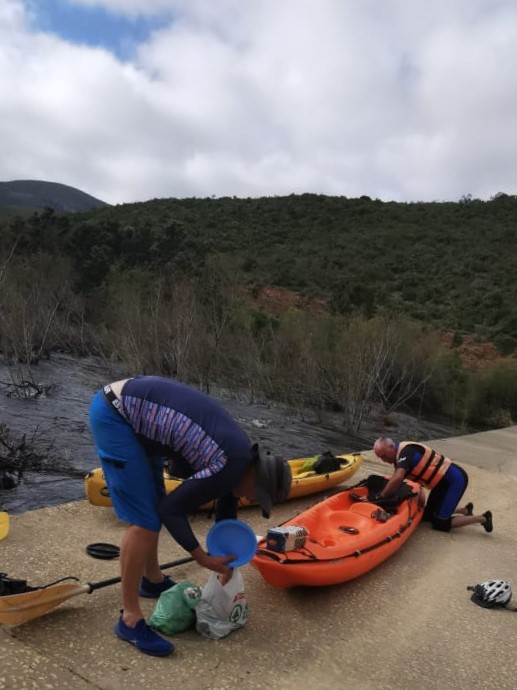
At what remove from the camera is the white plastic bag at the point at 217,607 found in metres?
3.53

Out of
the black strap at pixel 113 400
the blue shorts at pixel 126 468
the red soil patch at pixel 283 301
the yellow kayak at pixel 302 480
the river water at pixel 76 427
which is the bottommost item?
the river water at pixel 76 427

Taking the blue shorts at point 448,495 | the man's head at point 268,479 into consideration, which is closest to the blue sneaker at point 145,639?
the man's head at point 268,479

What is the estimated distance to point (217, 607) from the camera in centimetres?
356

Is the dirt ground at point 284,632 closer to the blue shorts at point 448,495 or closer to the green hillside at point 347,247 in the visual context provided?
the blue shorts at point 448,495

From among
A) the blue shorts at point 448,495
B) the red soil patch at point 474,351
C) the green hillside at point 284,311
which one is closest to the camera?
the blue shorts at point 448,495

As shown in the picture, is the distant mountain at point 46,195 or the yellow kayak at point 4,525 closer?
the yellow kayak at point 4,525

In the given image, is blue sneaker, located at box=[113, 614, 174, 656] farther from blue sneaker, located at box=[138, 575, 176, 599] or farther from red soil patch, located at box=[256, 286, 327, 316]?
red soil patch, located at box=[256, 286, 327, 316]

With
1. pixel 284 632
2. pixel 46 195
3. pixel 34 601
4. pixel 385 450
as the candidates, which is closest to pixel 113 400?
pixel 34 601

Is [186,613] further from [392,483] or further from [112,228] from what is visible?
[112,228]

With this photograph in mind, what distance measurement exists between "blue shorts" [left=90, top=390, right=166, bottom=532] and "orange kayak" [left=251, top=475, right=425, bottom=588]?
131 centimetres

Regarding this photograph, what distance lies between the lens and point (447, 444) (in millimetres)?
11852

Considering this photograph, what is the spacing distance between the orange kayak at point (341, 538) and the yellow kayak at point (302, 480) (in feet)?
2.14

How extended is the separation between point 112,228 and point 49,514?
2610 cm

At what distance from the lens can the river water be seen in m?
7.80
